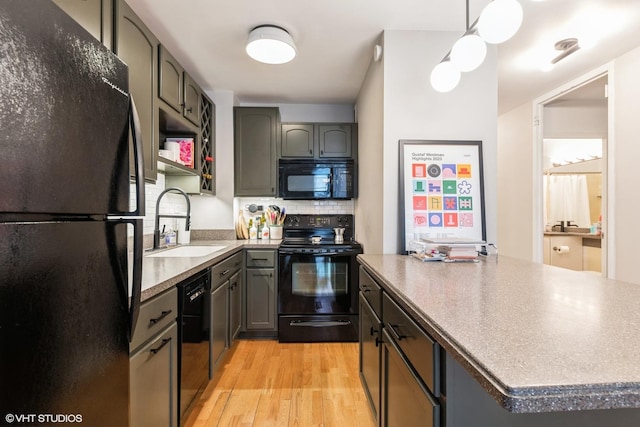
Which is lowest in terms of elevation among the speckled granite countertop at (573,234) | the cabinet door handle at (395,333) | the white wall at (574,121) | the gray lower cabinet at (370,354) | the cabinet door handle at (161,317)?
the gray lower cabinet at (370,354)

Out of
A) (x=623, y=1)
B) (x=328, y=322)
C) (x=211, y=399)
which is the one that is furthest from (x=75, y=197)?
(x=623, y=1)

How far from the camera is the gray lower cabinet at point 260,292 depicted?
2715 mm

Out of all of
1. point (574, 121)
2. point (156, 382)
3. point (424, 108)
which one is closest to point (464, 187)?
point (424, 108)

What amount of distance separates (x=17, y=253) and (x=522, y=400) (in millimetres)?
926

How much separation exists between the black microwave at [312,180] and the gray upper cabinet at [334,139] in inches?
5.9

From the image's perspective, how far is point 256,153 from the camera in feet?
10.1

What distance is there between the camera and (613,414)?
71 cm

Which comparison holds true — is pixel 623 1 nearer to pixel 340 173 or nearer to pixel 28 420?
pixel 340 173

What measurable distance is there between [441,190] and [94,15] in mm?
2071

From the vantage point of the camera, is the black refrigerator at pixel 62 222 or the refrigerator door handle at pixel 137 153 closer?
the black refrigerator at pixel 62 222

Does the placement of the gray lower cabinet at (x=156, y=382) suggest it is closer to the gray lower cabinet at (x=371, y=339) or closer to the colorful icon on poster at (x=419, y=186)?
the gray lower cabinet at (x=371, y=339)

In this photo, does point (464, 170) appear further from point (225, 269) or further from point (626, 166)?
point (225, 269)

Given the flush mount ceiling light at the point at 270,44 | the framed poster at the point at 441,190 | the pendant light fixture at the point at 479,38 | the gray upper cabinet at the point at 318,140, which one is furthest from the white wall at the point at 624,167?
the flush mount ceiling light at the point at 270,44

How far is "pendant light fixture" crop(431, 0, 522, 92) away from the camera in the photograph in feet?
3.55
